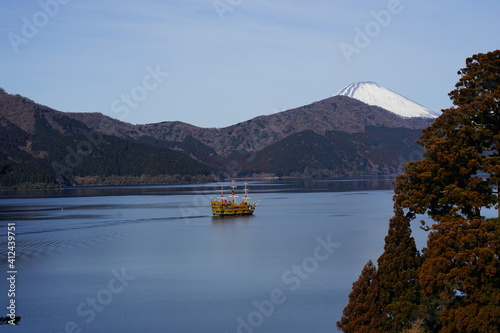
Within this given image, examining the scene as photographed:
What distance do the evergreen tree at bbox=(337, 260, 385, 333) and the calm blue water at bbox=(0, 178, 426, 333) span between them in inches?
257

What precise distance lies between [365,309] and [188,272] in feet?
78.3

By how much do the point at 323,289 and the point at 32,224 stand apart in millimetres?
49601

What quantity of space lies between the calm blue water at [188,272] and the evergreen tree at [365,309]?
652 centimetres

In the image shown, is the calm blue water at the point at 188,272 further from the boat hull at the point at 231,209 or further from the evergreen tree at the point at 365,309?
the boat hull at the point at 231,209

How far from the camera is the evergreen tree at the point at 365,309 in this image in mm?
21984

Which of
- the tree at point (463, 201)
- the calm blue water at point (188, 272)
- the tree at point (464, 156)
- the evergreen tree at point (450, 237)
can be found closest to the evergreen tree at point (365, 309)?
the evergreen tree at point (450, 237)

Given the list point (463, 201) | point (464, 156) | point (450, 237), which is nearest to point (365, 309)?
point (450, 237)

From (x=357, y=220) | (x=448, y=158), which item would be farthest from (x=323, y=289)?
(x=357, y=220)

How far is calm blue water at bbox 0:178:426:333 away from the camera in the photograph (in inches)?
1241

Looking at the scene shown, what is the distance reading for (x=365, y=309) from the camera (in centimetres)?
2241

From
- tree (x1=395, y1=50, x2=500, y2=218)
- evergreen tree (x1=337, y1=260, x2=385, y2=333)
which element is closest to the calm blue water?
evergreen tree (x1=337, y1=260, x2=385, y2=333)

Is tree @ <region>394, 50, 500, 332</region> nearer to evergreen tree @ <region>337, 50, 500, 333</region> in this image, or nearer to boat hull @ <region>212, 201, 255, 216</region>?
evergreen tree @ <region>337, 50, 500, 333</region>

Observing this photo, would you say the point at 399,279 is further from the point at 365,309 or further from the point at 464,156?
the point at 464,156

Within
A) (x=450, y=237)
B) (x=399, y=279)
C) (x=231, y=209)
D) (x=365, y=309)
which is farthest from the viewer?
(x=231, y=209)
